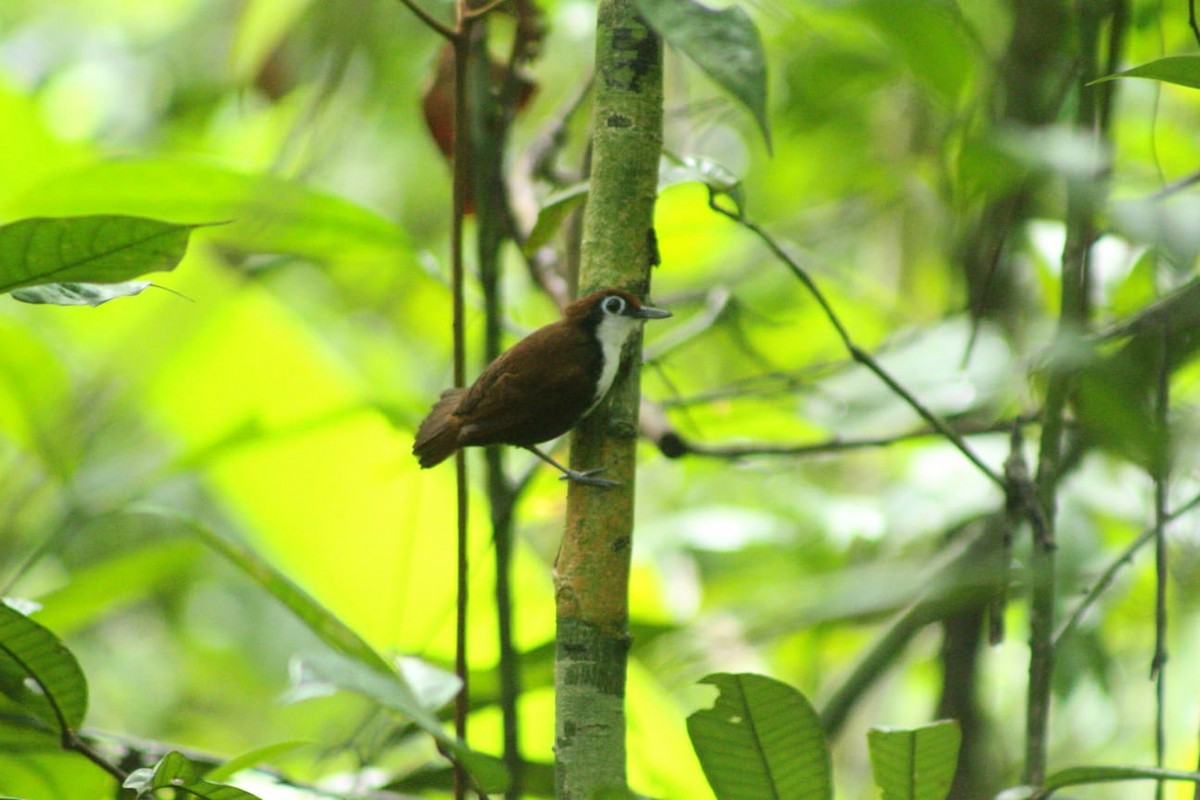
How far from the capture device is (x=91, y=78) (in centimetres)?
503

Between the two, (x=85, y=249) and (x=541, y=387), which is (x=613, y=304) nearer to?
(x=541, y=387)

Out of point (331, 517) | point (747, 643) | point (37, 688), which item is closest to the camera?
point (37, 688)

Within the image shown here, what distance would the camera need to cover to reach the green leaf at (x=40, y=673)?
3.45ft

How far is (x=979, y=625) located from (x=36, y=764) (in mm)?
1475

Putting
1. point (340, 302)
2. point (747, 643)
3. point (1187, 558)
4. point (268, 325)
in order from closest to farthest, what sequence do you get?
point (747, 643) < point (1187, 558) < point (268, 325) < point (340, 302)

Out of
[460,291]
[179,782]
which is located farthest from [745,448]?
[179,782]

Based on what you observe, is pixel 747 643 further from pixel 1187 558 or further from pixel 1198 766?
pixel 1187 558

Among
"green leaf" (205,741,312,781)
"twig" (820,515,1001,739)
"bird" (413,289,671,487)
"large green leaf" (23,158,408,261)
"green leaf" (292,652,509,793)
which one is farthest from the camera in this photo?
"large green leaf" (23,158,408,261)

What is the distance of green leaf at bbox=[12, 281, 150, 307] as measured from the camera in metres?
1.02

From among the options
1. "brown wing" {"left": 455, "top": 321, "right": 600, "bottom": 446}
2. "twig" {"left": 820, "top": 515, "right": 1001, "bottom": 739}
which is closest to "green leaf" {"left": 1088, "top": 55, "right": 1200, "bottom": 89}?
"twig" {"left": 820, "top": 515, "right": 1001, "bottom": 739}

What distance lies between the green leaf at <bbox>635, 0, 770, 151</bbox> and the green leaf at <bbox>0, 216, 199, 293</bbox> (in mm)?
472

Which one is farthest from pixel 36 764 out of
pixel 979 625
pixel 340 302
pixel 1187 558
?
pixel 340 302

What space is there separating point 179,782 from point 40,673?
0.21 m

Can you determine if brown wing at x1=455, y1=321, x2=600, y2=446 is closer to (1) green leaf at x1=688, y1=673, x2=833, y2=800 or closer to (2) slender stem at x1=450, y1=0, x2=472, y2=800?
(2) slender stem at x1=450, y1=0, x2=472, y2=800
